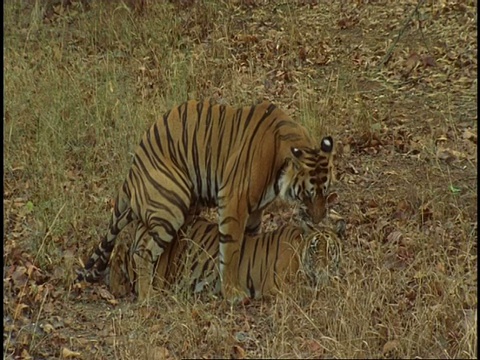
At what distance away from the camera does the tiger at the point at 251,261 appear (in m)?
6.12

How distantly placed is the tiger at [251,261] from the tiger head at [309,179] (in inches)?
4.7

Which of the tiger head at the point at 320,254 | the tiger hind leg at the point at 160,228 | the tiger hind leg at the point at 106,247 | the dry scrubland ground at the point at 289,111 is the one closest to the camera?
the dry scrubland ground at the point at 289,111

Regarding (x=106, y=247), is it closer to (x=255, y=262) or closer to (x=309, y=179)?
(x=255, y=262)

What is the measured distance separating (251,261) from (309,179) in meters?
0.67

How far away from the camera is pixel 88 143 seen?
8930 millimetres

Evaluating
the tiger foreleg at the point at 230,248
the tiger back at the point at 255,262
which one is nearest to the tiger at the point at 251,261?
the tiger back at the point at 255,262

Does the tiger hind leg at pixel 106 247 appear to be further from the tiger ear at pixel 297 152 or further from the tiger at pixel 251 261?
the tiger ear at pixel 297 152

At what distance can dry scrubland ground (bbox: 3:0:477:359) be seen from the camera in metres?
5.48

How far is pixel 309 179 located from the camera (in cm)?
612

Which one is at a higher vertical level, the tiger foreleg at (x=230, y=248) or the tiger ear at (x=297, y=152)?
the tiger ear at (x=297, y=152)

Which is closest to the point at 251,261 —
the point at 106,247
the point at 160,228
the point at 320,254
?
the point at 320,254

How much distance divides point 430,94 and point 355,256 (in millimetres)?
3440

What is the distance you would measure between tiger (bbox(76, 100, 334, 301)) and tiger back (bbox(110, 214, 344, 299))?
3.8 inches

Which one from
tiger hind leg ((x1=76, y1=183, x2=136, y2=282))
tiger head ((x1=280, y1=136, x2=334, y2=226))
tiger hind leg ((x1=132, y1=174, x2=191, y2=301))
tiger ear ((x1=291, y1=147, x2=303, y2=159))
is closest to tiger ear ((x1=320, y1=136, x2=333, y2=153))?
tiger head ((x1=280, y1=136, x2=334, y2=226))
